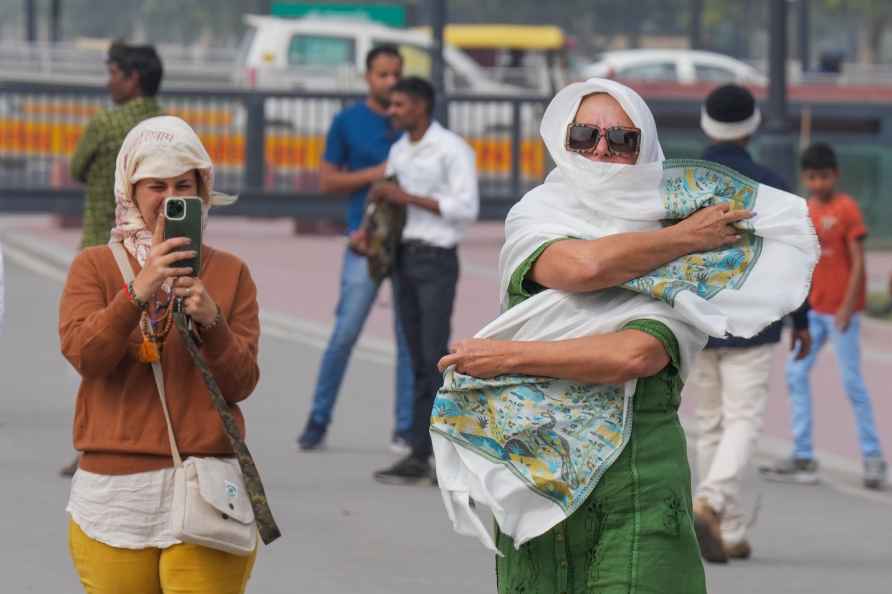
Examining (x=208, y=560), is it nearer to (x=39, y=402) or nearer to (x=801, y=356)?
(x=801, y=356)

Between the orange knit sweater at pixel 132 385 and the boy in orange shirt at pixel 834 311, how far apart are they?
539cm

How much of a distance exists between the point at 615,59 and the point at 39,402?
29.3 meters

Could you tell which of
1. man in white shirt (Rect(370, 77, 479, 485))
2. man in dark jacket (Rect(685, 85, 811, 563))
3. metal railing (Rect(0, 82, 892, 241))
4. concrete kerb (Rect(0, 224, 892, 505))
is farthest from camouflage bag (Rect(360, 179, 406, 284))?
metal railing (Rect(0, 82, 892, 241))

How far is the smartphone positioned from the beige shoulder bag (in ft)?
0.90

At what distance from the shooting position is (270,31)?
29.1 meters

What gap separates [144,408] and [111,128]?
4.46 meters

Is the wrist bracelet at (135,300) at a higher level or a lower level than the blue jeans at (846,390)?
higher

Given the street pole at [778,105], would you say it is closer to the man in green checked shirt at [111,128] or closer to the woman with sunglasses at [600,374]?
the man in green checked shirt at [111,128]

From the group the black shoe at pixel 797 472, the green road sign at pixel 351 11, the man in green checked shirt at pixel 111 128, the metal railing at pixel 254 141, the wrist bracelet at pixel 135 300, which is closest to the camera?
the wrist bracelet at pixel 135 300

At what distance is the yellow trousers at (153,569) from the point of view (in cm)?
455

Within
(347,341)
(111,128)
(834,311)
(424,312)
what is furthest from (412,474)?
(834,311)

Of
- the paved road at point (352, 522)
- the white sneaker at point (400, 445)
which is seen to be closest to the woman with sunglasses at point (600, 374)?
the paved road at point (352, 522)

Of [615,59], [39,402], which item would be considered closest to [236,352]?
[39,402]

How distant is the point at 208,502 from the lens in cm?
454
